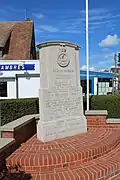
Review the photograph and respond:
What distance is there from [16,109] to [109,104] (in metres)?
3.67

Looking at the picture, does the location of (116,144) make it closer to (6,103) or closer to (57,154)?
(57,154)

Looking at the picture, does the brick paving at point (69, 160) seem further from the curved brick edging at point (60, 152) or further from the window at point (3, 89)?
the window at point (3, 89)

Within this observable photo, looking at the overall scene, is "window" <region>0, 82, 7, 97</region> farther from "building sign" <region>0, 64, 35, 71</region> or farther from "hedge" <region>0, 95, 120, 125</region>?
"hedge" <region>0, 95, 120, 125</region>

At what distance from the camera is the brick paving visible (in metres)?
4.27

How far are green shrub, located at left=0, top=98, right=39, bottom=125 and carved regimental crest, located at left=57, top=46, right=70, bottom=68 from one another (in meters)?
4.39

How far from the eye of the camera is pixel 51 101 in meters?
5.96

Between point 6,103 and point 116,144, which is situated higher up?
point 6,103

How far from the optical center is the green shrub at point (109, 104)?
33.9 feet

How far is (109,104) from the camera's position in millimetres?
10469

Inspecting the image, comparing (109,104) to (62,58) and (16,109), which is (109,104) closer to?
(16,109)

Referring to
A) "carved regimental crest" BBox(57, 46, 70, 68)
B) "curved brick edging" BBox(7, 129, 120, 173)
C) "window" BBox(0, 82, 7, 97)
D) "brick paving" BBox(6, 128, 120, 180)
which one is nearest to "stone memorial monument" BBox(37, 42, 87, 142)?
"carved regimental crest" BBox(57, 46, 70, 68)

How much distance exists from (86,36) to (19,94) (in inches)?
476

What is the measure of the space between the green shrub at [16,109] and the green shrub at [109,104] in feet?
7.93

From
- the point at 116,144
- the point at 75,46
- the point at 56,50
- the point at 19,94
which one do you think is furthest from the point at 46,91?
the point at 19,94
